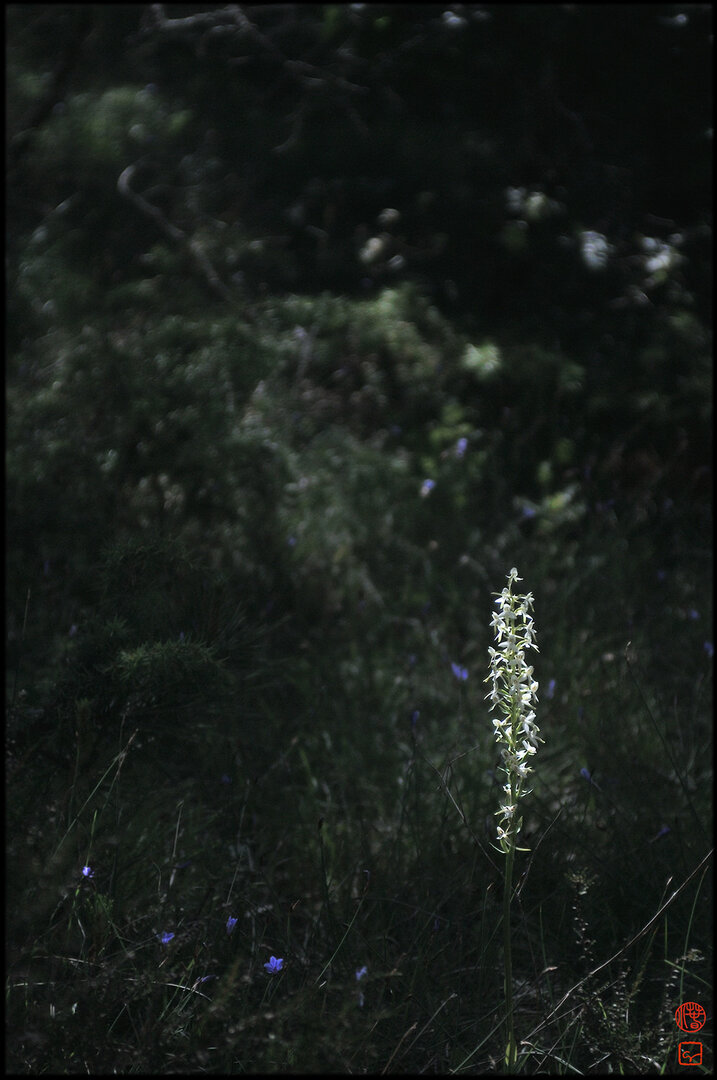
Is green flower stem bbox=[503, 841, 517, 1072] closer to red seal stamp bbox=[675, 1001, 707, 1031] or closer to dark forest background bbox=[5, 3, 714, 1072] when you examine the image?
dark forest background bbox=[5, 3, 714, 1072]

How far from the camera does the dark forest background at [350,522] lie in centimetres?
175

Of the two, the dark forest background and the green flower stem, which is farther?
the dark forest background

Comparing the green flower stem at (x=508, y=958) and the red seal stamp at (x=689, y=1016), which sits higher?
the green flower stem at (x=508, y=958)

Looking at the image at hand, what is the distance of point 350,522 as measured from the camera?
3.61 m

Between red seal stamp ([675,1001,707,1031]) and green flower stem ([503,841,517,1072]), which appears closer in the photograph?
green flower stem ([503,841,517,1072])

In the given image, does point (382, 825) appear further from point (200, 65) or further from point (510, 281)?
point (200, 65)

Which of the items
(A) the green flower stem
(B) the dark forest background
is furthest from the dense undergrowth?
(A) the green flower stem

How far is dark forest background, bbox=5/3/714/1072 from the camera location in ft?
5.75

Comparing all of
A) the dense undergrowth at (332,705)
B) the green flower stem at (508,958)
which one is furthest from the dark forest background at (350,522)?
the green flower stem at (508,958)

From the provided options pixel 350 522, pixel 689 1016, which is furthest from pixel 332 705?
pixel 689 1016

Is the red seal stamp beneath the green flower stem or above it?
beneath

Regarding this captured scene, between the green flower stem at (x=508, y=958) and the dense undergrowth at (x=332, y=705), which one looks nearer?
→ the green flower stem at (x=508, y=958)

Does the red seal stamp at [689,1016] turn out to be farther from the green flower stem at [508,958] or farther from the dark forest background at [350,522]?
the green flower stem at [508,958]

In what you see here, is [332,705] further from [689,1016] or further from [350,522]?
[689,1016]
